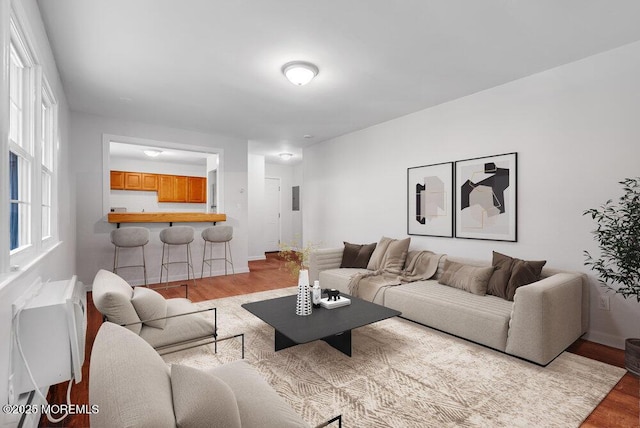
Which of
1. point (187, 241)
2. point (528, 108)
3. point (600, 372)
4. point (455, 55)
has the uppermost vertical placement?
point (455, 55)

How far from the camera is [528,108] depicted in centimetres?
328

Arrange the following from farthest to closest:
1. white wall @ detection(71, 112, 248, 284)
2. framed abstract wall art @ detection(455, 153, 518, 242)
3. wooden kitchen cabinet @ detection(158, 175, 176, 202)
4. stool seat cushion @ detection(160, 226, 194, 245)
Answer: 1. wooden kitchen cabinet @ detection(158, 175, 176, 202)
2. stool seat cushion @ detection(160, 226, 194, 245)
3. white wall @ detection(71, 112, 248, 284)
4. framed abstract wall art @ detection(455, 153, 518, 242)

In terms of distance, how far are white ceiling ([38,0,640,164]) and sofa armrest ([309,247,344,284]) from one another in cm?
206

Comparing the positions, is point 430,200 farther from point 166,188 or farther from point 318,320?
point 166,188

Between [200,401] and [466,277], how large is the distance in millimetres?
3021

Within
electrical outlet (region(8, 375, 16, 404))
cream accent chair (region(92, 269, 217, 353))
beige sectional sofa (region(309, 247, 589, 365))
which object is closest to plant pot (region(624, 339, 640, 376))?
beige sectional sofa (region(309, 247, 589, 365))

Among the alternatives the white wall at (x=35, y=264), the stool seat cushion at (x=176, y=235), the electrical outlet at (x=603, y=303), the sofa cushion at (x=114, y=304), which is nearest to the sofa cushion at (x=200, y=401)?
the white wall at (x=35, y=264)

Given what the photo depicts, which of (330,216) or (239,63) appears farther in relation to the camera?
(330,216)

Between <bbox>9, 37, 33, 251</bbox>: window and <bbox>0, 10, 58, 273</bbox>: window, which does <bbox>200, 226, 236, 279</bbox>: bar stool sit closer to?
<bbox>0, 10, 58, 273</bbox>: window

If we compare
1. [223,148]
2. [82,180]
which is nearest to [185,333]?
[82,180]

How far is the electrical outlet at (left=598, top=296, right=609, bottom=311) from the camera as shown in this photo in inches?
110

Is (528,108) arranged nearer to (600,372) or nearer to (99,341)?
(600,372)

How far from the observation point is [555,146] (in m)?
3.09

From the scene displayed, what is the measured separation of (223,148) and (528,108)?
4819 millimetres
